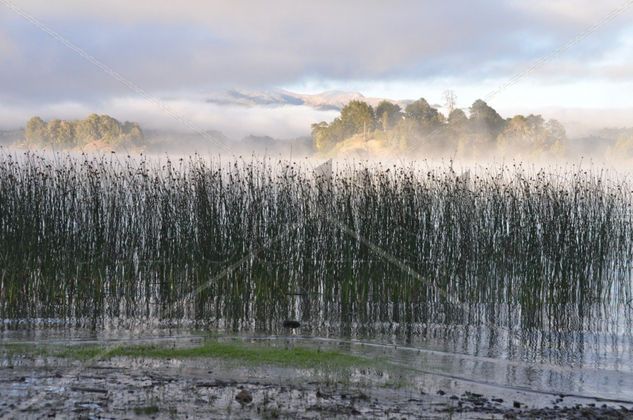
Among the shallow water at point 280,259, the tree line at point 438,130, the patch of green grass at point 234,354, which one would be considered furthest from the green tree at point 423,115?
the patch of green grass at point 234,354

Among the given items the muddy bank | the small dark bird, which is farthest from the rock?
the small dark bird

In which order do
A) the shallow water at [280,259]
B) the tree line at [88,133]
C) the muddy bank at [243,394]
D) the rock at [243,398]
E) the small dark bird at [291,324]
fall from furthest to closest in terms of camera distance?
the tree line at [88,133]
the shallow water at [280,259]
the small dark bird at [291,324]
the rock at [243,398]
the muddy bank at [243,394]

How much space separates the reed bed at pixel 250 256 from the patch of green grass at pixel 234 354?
1.56 m

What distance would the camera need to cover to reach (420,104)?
105 feet

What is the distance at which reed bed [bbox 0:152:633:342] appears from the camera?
688 centimetres

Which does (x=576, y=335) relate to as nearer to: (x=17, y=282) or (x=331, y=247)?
(x=331, y=247)

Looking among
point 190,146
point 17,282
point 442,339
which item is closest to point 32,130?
point 190,146

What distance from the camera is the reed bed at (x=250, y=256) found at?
6879 millimetres

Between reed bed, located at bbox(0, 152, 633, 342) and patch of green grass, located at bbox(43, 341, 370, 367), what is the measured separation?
1.56 metres

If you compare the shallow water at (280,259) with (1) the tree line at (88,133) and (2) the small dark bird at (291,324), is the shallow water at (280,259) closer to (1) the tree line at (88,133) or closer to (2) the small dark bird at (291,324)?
(2) the small dark bird at (291,324)

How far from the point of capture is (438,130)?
1232 inches

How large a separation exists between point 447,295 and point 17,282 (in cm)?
379

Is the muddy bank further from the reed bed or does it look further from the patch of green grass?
the reed bed

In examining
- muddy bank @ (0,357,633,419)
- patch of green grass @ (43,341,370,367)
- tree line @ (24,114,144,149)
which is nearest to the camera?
muddy bank @ (0,357,633,419)
